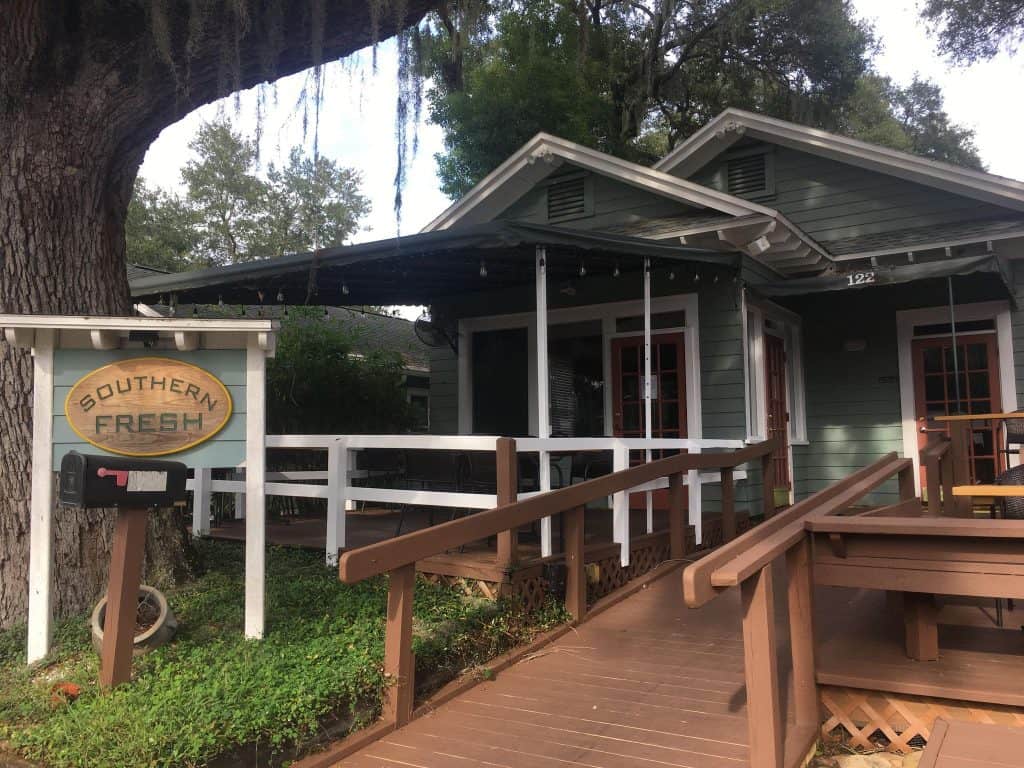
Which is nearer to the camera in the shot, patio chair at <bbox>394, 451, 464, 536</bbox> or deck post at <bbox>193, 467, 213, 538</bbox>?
patio chair at <bbox>394, 451, 464, 536</bbox>

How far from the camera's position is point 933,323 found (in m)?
8.94

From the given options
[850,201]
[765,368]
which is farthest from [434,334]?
[850,201]

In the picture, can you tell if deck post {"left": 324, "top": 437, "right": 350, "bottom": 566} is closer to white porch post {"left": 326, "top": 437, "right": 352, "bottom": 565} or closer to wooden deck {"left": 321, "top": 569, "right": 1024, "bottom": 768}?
white porch post {"left": 326, "top": 437, "right": 352, "bottom": 565}

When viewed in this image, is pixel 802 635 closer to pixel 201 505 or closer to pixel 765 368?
pixel 201 505

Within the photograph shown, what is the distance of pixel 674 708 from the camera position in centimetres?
350

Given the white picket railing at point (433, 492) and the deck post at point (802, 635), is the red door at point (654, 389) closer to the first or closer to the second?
the white picket railing at point (433, 492)

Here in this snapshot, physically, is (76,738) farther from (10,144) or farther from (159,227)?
(159,227)

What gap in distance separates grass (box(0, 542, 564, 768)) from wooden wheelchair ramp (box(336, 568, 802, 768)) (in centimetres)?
24

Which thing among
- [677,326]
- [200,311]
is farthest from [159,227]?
[677,326]

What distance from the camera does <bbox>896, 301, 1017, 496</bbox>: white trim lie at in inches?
329

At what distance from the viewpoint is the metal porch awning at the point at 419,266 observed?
563 cm

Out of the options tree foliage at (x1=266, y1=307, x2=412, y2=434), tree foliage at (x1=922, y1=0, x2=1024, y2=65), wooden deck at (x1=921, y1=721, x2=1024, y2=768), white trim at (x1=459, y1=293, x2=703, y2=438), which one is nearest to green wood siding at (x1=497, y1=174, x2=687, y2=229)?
white trim at (x1=459, y1=293, x2=703, y2=438)

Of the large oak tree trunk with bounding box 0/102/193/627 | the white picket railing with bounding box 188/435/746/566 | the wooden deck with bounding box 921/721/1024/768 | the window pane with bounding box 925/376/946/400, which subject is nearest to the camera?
the wooden deck with bounding box 921/721/1024/768

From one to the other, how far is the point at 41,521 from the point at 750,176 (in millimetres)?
8899
